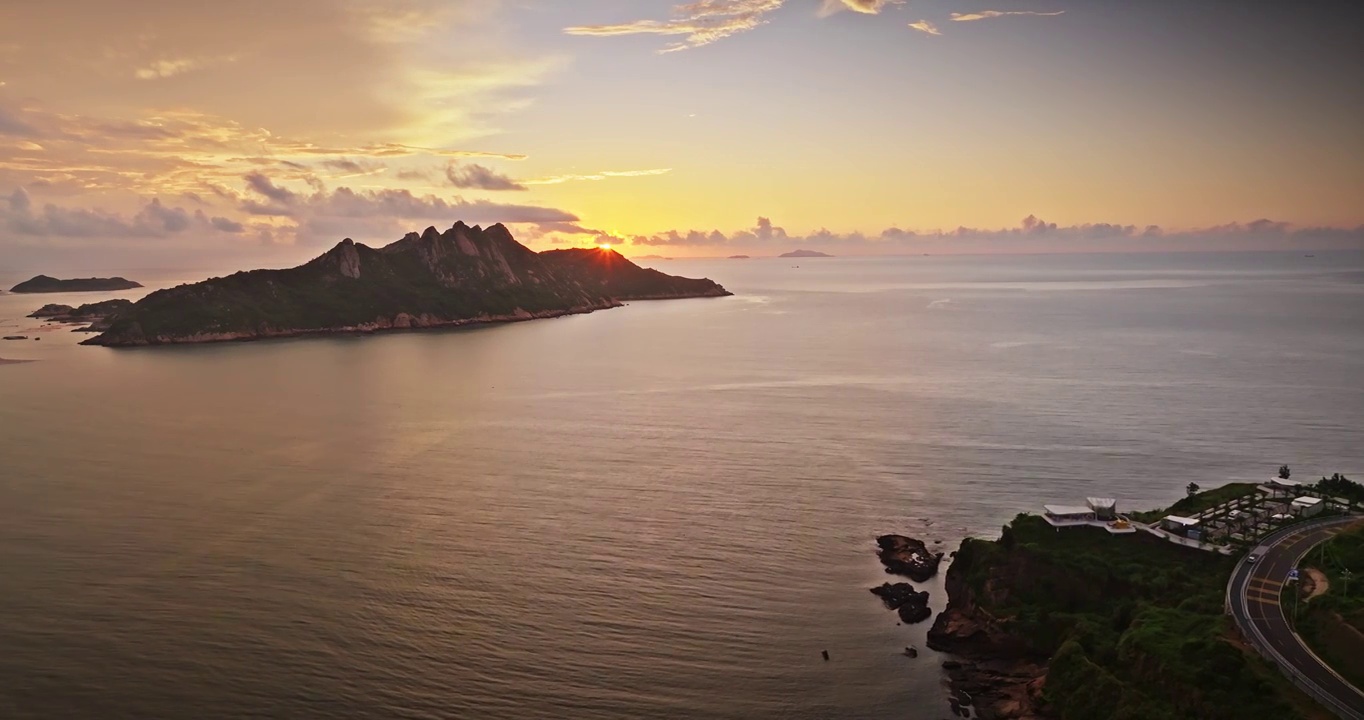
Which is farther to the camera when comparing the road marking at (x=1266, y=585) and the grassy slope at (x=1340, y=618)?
the road marking at (x=1266, y=585)

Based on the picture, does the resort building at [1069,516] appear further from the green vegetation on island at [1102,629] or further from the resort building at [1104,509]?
the green vegetation on island at [1102,629]

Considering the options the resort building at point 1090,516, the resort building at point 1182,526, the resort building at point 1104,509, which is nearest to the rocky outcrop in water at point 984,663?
the resort building at point 1090,516

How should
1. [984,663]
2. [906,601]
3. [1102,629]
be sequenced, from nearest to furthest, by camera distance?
[1102,629]
[984,663]
[906,601]

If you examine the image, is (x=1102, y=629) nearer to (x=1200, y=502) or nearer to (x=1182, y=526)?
(x=1182, y=526)

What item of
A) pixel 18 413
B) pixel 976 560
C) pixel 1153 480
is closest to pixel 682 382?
pixel 1153 480

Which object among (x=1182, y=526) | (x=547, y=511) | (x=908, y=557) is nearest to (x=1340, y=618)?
(x=1182, y=526)

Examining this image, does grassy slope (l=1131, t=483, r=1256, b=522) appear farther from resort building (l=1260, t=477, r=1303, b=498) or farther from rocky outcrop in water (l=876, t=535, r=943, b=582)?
rocky outcrop in water (l=876, t=535, r=943, b=582)

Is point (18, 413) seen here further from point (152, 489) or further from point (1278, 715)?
point (1278, 715)
